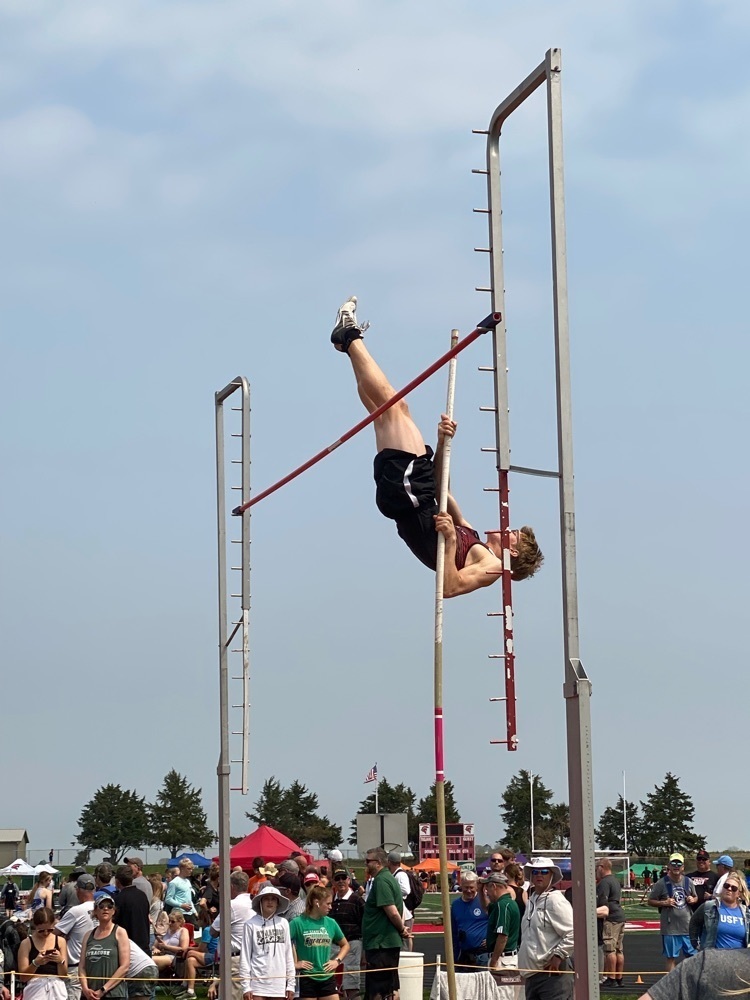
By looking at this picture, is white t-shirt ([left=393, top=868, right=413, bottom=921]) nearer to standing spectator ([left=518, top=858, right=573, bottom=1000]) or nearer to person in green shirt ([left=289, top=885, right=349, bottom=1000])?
person in green shirt ([left=289, top=885, right=349, bottom=1000])

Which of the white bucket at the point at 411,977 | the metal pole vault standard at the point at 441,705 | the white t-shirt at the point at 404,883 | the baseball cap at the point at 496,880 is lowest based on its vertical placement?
the white bucket at the point at 411,977

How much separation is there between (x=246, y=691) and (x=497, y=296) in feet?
15.4

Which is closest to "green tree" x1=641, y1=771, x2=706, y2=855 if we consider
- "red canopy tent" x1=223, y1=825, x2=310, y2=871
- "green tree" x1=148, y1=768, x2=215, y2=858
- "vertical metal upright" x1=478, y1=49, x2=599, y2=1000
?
"green tree" x1=148, y1=768, x2=215, y2=858

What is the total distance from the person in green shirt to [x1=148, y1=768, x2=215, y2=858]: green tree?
52111 millimetres

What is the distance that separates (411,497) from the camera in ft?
27.9

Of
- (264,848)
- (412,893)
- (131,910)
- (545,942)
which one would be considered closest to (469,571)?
(545,942)

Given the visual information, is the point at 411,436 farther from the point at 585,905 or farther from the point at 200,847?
the point at 200,847

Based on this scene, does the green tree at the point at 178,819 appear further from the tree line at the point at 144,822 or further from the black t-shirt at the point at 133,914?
the black t-shirt at the point at 133,914

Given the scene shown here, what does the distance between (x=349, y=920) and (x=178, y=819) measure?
52.0 metres

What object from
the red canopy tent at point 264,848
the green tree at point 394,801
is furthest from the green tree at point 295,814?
the red canopy tent at point 264,848

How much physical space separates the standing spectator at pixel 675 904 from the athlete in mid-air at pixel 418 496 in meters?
7.20

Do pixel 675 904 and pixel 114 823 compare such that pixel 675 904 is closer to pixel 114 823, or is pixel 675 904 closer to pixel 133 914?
pixel 133 914

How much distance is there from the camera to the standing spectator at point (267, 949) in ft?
34.1

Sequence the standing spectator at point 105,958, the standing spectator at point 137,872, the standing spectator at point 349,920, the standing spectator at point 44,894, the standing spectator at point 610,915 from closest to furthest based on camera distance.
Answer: the standing spectator at point 105,958 < the standing spectator at point 349,920 < the standing spectator at point 137,872 < the standing spectator at point 44,894 < the standing spectator at point 610,915
